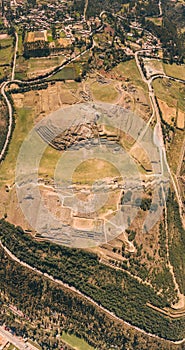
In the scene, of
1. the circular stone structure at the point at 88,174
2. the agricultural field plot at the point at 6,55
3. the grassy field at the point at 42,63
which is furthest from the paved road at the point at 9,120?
the grassy field at the point at 42,63

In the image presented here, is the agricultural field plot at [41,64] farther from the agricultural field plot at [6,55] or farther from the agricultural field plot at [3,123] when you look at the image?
the agricultural field plot at [3,123]

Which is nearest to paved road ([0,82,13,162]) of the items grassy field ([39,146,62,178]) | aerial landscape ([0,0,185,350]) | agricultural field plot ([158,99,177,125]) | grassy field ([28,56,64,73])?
aerial landscape ([0,0,185,350])

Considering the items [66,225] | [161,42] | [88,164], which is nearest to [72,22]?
[161,42]

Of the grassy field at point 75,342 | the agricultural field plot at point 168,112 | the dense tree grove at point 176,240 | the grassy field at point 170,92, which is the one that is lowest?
the grassy field at point 75,342

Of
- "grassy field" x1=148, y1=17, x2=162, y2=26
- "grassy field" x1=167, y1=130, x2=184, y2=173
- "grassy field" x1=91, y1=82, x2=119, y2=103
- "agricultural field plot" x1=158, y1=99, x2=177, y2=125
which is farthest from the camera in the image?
"grassy field" x1=148, y1=17, x2=162, y2=26

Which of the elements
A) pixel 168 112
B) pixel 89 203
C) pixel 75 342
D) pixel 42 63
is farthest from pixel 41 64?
pixel 75 342

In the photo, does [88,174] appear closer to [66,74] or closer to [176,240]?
[176,240]

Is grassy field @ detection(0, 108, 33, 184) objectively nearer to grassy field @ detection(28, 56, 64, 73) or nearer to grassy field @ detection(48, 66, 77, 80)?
grassy field @ detection(48, 66, 77, 80)
